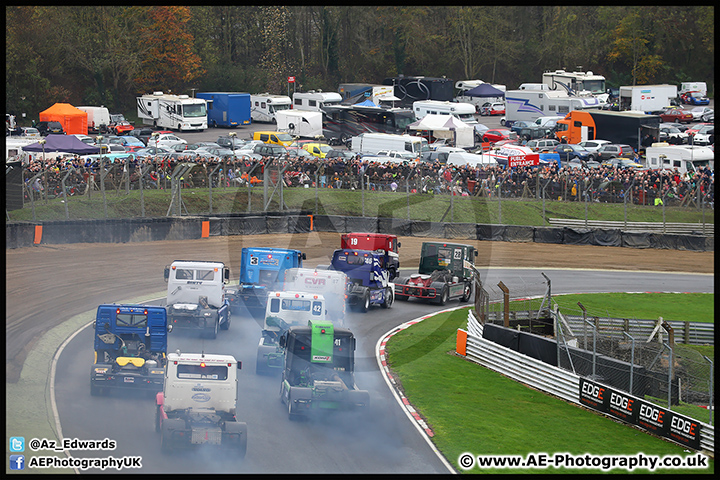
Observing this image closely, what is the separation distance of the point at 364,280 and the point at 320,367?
33.4ft

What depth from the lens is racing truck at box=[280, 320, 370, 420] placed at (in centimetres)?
1805

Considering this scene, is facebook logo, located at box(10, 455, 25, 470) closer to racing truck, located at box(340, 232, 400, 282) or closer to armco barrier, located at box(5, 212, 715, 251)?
racing truck, located at box(340, 232, 400, 282)

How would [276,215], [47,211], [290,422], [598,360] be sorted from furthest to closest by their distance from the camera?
1. [276,215]
2. [47,211]
3. [598,360]
4. [290,422]

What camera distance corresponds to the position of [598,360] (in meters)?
20.7

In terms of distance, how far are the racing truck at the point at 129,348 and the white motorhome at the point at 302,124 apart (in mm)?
45631

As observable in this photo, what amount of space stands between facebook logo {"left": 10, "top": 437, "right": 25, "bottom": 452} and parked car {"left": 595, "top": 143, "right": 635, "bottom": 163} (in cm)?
4763

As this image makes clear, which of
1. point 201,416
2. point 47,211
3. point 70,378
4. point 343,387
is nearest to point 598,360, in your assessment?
point 343,387

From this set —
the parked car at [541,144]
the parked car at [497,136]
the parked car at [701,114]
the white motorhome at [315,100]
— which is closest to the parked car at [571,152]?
the parked car at [541,144]

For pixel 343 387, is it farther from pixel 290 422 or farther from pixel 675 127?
pixel 675 127

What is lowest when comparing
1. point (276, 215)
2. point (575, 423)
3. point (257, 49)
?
point (575, 423)

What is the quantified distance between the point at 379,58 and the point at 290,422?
82.5m

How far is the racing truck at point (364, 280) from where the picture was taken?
28641 millimetres

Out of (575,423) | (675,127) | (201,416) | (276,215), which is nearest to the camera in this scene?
(201,416)

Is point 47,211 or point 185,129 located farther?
point 185,129
